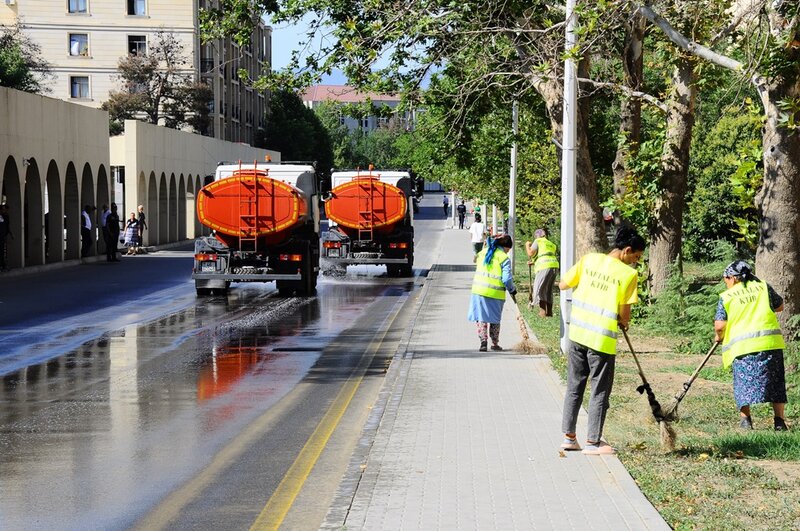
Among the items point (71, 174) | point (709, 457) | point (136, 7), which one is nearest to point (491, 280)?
point (709, 457)

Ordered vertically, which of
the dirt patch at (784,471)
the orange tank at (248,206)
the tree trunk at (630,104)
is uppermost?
the tree trunk at (630,104)

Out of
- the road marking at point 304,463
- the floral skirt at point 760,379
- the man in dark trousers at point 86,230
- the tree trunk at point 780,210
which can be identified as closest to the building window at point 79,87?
the man in dark trousers at point 86,230

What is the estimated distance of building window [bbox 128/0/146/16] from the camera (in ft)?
279

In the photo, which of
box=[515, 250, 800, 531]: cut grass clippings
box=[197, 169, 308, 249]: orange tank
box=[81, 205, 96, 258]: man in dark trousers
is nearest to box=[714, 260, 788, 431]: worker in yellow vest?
box=[515, 250, 800, 531]: cut grass clippings

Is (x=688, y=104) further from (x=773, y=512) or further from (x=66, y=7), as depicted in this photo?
(x=66, y=7)

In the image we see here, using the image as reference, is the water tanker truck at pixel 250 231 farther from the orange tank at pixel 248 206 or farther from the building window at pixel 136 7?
the building window at pixel 136 7

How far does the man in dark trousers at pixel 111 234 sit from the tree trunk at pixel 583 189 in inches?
928

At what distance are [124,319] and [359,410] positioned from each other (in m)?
11.6

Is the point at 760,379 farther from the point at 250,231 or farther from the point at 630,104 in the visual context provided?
the point at 250,231

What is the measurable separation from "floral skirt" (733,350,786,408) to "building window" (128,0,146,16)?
78619 mm

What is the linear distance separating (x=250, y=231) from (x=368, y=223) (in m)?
8.03

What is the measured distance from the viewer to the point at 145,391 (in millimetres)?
14070

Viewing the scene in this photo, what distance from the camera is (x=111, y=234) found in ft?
145

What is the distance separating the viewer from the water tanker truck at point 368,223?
36250 millimetres
